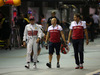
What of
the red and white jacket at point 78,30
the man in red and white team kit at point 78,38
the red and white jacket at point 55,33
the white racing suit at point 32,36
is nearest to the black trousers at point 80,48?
the man in red and white team kit at point 78,38

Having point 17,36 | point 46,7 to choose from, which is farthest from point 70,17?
point 17,36

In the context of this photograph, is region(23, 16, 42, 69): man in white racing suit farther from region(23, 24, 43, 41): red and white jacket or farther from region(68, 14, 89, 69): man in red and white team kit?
region(68, 14, 89, 69): man in red and white team kit

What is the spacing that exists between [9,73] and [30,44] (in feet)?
6.38

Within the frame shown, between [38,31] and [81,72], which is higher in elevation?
[38,31]

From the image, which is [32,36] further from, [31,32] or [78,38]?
[78,38]

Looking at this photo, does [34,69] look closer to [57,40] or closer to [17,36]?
[57,40]

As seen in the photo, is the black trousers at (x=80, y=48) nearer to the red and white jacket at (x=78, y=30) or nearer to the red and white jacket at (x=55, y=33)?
the red and white jacket at (x=78, y=30)

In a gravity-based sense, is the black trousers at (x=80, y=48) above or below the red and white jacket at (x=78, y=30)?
below

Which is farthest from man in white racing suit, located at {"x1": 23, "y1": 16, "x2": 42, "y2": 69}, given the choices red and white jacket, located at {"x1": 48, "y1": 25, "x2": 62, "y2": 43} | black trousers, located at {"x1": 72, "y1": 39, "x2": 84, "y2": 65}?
black trousers, located at {"x1": 72, "y1": 39, "x2": 84, "y2": 65}

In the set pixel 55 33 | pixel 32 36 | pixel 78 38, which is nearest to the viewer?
pixel 78 38

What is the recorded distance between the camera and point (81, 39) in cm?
1401

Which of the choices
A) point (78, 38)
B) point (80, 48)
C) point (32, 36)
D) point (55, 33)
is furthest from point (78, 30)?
point (32, 36)

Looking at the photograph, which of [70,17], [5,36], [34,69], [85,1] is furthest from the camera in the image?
[70,17]

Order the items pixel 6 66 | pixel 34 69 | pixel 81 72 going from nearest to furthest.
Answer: pixel 81 72 → pixel 34 69 → pixel 6 66
